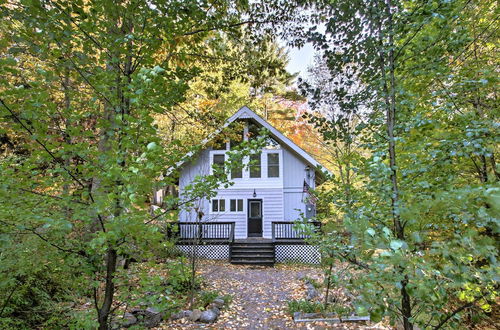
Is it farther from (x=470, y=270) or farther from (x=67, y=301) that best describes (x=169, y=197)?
(x=67, y=301)

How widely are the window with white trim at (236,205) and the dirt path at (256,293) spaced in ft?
9.58

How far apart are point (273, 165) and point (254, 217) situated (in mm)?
2824

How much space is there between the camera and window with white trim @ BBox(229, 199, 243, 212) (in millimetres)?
12929

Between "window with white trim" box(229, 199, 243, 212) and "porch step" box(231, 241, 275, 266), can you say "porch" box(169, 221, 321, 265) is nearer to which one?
"porch step" box(231, 241, 275, 266)

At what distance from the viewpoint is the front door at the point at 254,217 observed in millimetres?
12938

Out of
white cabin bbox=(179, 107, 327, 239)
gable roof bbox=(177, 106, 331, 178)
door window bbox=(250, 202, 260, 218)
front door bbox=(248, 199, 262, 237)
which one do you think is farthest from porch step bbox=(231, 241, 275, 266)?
gable roof bbox=(177, 106, 331, 178)

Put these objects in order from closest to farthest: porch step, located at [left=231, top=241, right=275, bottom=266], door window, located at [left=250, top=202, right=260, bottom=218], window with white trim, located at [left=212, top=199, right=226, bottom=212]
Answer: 1. porch step, located at [left=231, top=241, right=275, bottom=266]
2. window with white trim, located at [left=212, top=199, right=226, bottom=212]
3. door window, located at [left=250, top=202, right=260, bottom=218]

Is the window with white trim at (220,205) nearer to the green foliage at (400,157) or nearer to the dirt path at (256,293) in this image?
the dirt path at (256,293)

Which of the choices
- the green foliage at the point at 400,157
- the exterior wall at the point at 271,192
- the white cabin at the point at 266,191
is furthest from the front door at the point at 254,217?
the green foliage at the point at 400,157

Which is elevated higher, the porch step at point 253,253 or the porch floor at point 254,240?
the porch floor at point 254,240

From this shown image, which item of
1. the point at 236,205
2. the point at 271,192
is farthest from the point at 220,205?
the point at 271,192

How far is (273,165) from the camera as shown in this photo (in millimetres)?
13125

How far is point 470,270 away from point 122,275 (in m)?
2.36

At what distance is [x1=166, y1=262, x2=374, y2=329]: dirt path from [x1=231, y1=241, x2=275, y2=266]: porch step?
382 millimetres
